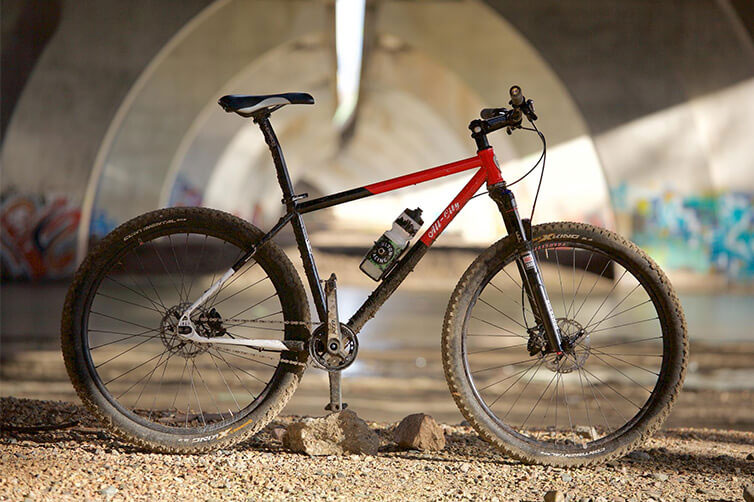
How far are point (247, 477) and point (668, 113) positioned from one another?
15.8m

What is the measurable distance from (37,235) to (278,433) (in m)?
14.2

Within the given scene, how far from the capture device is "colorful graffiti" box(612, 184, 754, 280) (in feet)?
56.9

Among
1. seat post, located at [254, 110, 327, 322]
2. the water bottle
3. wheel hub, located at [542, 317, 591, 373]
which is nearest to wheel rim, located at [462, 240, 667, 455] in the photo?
wheel hub, located at [542, 317, 591, 373]

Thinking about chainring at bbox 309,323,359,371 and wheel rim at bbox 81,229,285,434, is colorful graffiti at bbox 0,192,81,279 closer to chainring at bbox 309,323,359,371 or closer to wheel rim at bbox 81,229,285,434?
wheel rim at bbox 81,229,285,434

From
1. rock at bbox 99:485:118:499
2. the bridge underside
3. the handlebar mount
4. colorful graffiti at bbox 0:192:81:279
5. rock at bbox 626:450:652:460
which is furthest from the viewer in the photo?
colorful graffiti at bbox 0:192:81:279

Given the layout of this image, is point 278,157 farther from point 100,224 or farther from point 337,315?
point 100,224

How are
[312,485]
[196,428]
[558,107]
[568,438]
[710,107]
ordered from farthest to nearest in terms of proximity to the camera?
[558,107] < [710,107] < [568,438] < [196,428] < [312,485]

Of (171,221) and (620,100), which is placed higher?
(620,100)

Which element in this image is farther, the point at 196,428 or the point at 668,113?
the point at 668,113

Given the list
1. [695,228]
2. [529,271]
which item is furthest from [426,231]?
[695,228]

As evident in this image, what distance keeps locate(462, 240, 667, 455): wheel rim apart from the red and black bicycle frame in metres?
0.08

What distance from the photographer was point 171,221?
11.1ft

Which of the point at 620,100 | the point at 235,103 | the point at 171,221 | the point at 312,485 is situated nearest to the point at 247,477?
the point at 312,485

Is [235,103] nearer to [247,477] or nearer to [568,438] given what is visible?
[247,477]
